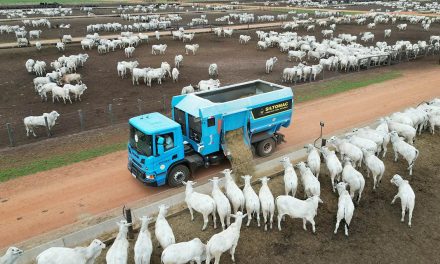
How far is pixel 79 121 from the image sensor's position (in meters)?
25.0

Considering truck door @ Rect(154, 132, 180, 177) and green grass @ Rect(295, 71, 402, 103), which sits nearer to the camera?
truck door @ Rect(154, 132, 180, 177)

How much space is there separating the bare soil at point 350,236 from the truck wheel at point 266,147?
3480 millimetres

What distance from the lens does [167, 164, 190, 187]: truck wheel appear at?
16.2 m

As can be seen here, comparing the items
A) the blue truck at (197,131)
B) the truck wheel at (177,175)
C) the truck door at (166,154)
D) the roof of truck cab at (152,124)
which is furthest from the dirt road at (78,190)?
the roof of truck cab at (152,124)

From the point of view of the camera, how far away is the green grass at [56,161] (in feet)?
59.6

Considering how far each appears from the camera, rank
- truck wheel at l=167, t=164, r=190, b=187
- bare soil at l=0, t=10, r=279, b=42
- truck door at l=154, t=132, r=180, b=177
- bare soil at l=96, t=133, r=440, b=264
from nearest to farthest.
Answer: bare soil at l=96, t=133, r=440, b=264
truck door at l=154, t=132, r=180, b=177
truck wheel at l=167, t=164, r=190, b=187
bare soil at l=0, t=10, r=279, b=42

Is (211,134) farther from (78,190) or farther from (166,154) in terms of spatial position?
(78,190)

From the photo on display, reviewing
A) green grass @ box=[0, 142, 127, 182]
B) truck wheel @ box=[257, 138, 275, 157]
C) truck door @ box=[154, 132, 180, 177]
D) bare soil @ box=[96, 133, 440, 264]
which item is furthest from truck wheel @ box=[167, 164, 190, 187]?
green grass @ box=[0, 142, 127, 182]

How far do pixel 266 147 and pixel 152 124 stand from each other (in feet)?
21.3

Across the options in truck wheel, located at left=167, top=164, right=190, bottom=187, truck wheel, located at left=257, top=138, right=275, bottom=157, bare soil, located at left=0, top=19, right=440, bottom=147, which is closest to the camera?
truck wheel, located at left=167, top=164, right=190, bottom=187

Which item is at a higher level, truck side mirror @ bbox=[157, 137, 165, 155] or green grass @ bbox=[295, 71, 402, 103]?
truck side mirror @ bbox=[157, 137, 165, 155]

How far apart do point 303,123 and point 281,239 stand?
12.4 m

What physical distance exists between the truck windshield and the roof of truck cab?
9.6 inches

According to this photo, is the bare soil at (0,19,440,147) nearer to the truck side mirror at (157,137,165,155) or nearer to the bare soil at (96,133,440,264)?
the truck side mirror at (157,137,165,155)
